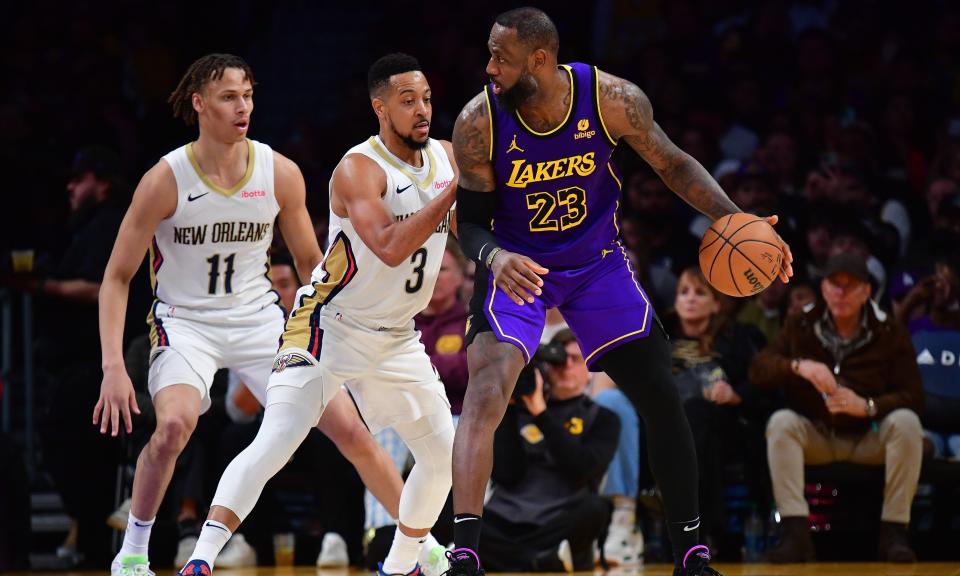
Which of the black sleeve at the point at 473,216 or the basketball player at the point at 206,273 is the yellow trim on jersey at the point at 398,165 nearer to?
the black sleeve at the point at 473,216

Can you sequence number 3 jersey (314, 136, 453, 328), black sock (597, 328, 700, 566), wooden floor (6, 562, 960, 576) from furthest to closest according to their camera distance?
wooden floor (6, 562, 960, 576), number 3 jersey (314, 136, 453, 328), black sock (597, 328, 700, 566)

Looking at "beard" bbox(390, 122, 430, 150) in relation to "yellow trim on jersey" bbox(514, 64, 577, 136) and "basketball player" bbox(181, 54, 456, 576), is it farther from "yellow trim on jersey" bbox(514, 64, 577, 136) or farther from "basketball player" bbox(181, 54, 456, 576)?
"yellow trim on jersey" bbox(514, 64, 577, 136)

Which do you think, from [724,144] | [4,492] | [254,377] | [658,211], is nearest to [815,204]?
[658,211]

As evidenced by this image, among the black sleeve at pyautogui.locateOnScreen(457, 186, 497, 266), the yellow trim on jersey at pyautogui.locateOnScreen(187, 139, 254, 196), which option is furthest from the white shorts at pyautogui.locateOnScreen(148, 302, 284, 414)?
the black sleeve at pyautogui.locateOnScreen(457, 186, 497, 266)

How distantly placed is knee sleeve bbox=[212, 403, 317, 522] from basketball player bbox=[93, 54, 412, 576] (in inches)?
14.6

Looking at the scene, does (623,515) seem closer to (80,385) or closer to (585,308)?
(585,308)

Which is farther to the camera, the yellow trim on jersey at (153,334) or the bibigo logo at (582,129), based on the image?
the yellow trim on jersey at (153,334)

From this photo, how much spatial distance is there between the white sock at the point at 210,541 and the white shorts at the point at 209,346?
0.76m

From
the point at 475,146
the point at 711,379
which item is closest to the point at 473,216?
the point at 475,146

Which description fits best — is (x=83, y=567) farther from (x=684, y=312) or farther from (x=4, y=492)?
(x=684, y=312)

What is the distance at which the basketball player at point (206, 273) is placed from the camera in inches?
226

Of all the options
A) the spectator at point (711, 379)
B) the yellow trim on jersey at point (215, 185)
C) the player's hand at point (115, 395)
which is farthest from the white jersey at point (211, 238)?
the spectator at point (711, 379)

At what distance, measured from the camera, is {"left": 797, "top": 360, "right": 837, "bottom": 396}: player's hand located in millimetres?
7596

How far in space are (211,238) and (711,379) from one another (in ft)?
10.7
